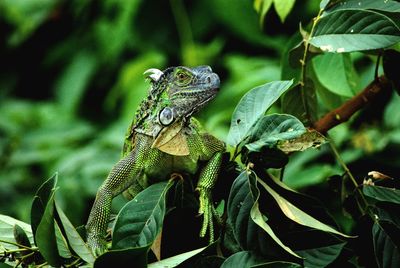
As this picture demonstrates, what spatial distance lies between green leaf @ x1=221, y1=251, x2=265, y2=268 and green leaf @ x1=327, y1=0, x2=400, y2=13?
63 centimetres

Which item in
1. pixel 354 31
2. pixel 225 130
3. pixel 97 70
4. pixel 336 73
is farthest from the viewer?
pixel 97 70

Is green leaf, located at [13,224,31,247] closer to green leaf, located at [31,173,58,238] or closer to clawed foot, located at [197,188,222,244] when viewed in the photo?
green leaf, located at [31,173,58,238]

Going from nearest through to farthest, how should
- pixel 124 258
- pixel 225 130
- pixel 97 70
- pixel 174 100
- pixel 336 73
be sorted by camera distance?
pixel 124 258 → pixel 174 100 → pixel 336 73 → pixel 225 130 → pixel 97 70

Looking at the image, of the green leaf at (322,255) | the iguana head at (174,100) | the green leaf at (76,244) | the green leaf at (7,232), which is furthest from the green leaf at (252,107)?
the green leaf at (7,232)

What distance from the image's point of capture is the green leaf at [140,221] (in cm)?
157

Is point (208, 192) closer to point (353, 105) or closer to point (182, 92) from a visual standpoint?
point (182, 92)

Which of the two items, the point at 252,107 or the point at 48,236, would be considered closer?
the point at 48,236

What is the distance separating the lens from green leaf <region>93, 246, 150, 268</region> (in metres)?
1.45

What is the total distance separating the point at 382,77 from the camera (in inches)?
76.5

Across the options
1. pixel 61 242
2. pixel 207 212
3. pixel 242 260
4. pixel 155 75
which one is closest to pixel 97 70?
pixel 155 75

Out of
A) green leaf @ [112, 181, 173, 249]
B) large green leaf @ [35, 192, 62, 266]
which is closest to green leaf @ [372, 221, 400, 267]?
green leaf @ [112, 181, 173, 249]

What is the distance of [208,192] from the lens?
1.77m

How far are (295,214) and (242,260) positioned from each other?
154 mm

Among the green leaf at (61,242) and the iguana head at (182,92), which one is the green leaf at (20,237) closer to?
the green leaf at (61,242)
